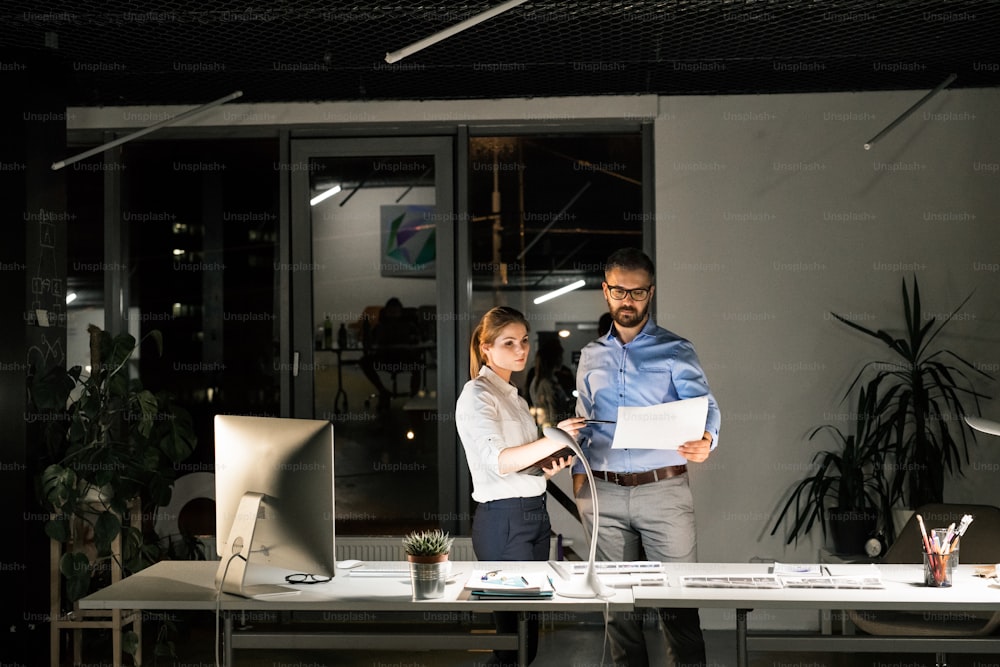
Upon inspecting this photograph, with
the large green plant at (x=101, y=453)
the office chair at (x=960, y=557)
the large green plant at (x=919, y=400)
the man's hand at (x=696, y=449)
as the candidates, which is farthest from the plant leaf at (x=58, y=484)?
the large green plant at (x=919, y=400)

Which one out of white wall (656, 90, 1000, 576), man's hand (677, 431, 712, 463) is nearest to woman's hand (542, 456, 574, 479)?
man's hand (677, 431, 712, 463)

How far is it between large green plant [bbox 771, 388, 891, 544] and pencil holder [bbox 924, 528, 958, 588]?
1.96m

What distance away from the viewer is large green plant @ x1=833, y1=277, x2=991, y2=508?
5008 mm

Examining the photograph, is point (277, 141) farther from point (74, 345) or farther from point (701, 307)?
point (701, 307)

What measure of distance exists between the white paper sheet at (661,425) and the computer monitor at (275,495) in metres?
1.03

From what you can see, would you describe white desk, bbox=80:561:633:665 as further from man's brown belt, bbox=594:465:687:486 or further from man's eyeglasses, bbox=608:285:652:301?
man's eyeglasses, bbox=608:285:652:301

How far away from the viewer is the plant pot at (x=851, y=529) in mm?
5016

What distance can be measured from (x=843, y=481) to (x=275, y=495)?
128 inches

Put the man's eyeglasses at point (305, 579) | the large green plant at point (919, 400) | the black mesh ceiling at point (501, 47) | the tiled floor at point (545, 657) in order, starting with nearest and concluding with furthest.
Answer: the man's eyeglasses at point (305, 579)
the black mesh ceiling at point (501, 47)
the tiled floor at point (545, 657)
the large green plant at point (919, 400)

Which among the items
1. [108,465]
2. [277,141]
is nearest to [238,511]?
[108,465]

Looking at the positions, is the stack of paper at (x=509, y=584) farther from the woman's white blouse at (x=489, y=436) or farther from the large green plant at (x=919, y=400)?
the large green plant at (x=919, y=400)

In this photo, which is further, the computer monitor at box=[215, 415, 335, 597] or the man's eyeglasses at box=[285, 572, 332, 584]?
the man's eyeglasses at box=[285, 572, 332, 584]

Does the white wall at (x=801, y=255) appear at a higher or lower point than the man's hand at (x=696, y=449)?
higher

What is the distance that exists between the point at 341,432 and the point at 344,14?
2.52 metres
